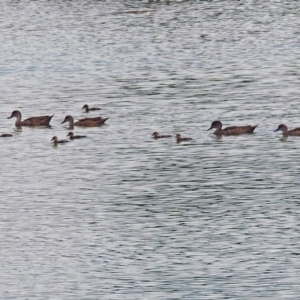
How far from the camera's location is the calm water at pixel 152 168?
24359mm

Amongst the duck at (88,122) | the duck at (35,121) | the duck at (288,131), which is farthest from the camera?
the duck at (35,121)

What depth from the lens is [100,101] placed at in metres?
43.1

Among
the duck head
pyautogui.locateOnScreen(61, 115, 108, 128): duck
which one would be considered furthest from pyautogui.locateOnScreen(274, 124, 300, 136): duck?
pyautogui.locateOnScreen(61, 115, 108, 128): duck

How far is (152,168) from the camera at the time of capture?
32.9 meters

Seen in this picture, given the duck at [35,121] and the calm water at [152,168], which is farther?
the duck at [35,121]

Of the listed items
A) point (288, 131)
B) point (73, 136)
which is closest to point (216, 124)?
point (288, 131)

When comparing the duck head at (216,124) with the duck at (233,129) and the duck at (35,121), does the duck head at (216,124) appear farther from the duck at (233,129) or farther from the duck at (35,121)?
the duck at (35,121)

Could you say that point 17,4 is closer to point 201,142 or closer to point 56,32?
point 56,32

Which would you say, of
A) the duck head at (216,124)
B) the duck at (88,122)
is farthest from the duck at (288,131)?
the duck at (88,122)

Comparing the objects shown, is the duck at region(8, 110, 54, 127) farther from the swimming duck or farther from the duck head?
the duck head

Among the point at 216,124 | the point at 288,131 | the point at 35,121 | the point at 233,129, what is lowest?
the point at 288,131

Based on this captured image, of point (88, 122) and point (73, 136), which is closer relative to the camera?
point (73, 136)

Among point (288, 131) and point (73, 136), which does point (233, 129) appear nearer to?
point (288, 131)

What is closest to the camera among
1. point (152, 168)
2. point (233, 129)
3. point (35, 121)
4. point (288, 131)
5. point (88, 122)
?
point (152, 168)
